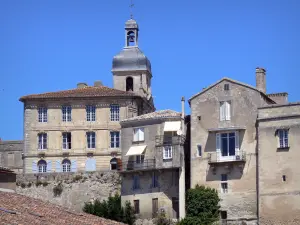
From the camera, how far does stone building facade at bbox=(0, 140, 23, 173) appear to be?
356 feet

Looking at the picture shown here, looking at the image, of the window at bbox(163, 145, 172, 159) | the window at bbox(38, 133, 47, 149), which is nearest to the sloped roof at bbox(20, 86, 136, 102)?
the window at bbox(38, 133, 47, 149)

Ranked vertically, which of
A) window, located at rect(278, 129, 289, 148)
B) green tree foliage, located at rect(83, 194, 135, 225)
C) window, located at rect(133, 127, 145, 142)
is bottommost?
green tree foliage, located at rect(83, 194, 135, 225)

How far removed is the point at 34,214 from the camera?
34938 millimetres

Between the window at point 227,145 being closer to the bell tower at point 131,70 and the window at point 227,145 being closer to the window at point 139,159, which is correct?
the window at point 139,159

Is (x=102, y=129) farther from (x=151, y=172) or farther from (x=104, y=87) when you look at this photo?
(x=151, y=172)

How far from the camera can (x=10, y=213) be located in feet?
110

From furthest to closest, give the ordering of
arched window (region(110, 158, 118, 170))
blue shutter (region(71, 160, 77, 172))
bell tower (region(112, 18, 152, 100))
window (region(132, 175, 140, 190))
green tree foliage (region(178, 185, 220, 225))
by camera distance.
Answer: bell tower (region(112, 18, 152, 100)), blue shutter (region(71, 160, 77, 172)), arched window (region(110, 158, 118, 170)), window (region(132, 175, 140, 190)), green tree foliage (region(178, 185, 220, 225))

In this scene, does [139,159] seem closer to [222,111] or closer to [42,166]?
[222,111]

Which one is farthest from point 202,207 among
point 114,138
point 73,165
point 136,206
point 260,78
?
point 73,165

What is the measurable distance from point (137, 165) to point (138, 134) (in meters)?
2.44

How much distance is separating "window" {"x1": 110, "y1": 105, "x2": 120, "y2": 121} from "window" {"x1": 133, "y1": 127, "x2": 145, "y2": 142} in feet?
35.4

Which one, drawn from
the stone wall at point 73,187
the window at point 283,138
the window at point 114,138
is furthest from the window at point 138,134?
the window at point 283,138

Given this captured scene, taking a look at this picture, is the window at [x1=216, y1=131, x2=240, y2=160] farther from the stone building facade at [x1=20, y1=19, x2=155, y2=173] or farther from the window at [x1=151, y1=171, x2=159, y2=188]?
the stone building facade at [x1=20, y1=19, x2=155, y2=173]

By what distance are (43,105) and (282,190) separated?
27300 mm
